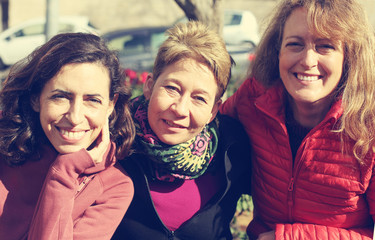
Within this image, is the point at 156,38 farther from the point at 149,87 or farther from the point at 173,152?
the point at 173,152

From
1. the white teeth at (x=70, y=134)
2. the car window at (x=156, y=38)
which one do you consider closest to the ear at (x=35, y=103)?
the white teeth at (x=70, y=134)

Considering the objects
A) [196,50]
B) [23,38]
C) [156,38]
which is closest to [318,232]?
[196,50]

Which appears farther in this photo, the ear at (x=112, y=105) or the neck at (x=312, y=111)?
the neck at (x=312, y=111)

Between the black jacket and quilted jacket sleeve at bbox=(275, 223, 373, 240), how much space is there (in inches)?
13.2

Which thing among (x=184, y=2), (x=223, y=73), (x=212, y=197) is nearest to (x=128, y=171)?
(x=212, y=197)

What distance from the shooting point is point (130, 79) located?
17.7ft

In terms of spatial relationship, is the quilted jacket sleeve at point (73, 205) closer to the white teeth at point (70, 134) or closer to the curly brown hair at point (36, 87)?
the white teeth at point (70, 134)

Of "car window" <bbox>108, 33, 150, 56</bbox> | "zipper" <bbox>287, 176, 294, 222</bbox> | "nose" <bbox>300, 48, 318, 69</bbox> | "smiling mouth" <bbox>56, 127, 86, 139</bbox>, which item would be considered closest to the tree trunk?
"nose" <bbox>300, 48, 318, 69</bbox>

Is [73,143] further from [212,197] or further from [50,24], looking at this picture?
[50,24]

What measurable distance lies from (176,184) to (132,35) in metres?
11.4

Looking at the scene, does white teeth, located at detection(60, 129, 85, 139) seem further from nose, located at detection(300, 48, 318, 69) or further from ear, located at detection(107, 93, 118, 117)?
nose, located at detection(300, 48, 318, 69)

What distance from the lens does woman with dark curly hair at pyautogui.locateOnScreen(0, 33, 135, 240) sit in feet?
7.62

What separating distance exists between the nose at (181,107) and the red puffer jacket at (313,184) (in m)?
0.50

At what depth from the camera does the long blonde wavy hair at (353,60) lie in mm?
2513
